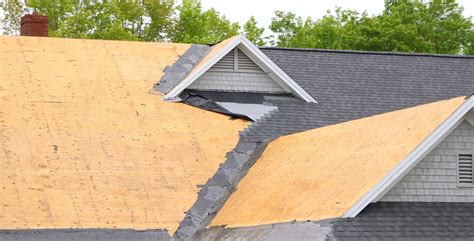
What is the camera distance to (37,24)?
1586 inches

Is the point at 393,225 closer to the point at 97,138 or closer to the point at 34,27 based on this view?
the point at 97,138

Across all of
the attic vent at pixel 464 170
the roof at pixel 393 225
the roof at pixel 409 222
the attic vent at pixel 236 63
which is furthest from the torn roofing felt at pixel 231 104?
the roof at pixel 409 222

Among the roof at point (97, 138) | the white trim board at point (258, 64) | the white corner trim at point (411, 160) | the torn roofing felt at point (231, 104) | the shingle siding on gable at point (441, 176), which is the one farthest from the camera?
the white trim board at point (258, 64)

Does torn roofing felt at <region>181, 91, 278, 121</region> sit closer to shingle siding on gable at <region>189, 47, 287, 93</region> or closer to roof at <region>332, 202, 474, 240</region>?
shingle siding on gable at <region>189, 47, 287, 93</region>

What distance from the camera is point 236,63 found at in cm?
3644

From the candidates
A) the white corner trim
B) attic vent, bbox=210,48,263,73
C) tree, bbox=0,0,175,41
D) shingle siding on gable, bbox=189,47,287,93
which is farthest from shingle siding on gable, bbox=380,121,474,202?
tree, bbox=0,0,175,41

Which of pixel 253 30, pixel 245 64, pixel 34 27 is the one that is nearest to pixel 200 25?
pixel 253 30

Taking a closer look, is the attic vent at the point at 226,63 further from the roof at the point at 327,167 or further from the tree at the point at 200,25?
the tree at the point at 200,25

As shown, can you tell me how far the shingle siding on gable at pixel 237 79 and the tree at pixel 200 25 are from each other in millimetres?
27154

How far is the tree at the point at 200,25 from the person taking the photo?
65.2 meters

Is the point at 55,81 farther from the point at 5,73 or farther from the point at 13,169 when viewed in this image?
the point at 13,169

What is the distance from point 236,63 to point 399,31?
86.8 ft

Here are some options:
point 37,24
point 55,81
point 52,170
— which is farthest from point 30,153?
point 37,24

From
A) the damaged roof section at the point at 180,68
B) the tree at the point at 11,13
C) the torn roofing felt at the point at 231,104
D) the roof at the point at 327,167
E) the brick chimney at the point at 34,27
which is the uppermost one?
the roof at the point at 327,167
